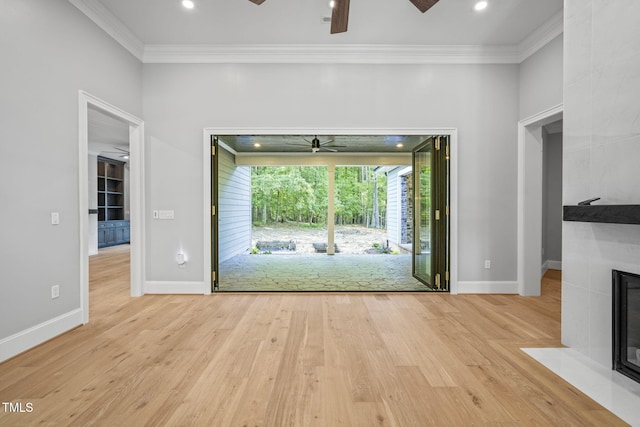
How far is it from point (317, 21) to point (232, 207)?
5257 mm

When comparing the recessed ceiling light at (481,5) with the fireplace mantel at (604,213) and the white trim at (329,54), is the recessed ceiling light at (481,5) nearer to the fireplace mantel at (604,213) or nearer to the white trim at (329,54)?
the white trim at (329,54)

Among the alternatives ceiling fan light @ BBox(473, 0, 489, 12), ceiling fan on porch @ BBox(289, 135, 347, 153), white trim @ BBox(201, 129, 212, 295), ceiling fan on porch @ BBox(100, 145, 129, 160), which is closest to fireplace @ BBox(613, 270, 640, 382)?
ceiling fan light @ BBox(473, 0, 489, 12)

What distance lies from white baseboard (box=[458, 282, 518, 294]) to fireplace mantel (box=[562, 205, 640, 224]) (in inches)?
72.6

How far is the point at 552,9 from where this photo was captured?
3199 millimetres

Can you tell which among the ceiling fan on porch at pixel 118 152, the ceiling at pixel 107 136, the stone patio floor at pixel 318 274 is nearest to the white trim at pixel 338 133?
the stone patio floor at pixel 318 274

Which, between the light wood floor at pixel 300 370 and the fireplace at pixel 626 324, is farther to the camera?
the fireplace at pixel 626 324

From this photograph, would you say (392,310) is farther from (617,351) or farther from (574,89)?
(574,89)

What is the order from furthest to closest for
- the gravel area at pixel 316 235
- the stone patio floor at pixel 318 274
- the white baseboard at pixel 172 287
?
the gravel area at pixel 316 235 < the stone patio floor at pixel 318 274 < the white baseboard at pixel 172 287

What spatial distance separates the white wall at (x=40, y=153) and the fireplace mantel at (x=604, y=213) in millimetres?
4296

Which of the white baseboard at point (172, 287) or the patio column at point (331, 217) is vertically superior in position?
the patio column at point (331, 217)

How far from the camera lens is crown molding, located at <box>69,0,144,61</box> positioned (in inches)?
119

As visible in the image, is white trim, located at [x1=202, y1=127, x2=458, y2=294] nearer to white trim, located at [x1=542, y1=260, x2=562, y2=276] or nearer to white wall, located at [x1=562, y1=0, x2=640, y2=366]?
white wall, located at [x1=562, y1=0, x2=640, y2=366]

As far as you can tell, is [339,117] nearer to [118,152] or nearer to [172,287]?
[172,287]

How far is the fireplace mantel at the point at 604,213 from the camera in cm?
183
